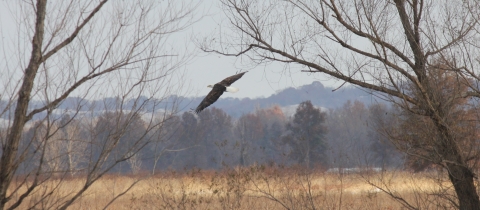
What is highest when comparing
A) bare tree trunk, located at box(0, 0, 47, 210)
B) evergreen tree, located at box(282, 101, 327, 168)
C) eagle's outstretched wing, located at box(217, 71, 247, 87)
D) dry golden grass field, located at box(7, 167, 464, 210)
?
evergreen tree, located at box(282, 101, 327, 168)

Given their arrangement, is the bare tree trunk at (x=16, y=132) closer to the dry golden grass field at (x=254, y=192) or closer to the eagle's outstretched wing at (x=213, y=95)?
the dry golden grass field at (x=254, y=192)

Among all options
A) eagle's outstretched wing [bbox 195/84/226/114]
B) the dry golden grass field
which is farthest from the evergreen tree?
eagle's outstretched wing [bbox 195/84/226/114]

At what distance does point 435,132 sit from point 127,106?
3633 millimetres

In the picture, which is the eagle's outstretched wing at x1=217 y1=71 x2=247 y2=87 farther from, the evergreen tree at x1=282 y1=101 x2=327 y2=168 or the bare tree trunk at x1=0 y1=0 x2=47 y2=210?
the evergreen tree at x1=282 y1=101 x2=327 y2=168

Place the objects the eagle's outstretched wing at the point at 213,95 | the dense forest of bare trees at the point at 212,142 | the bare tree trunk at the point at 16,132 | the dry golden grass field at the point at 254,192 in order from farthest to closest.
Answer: the eagle's outstretched wing at the point at 213,95 < the dry golden grass field at the point at 254,192 < the dense forest of bare trees at the point at 212,142 < the bare tree trunk at the point at 16,132

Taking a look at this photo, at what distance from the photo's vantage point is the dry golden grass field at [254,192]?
23.8ft

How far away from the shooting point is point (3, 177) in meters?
3.86

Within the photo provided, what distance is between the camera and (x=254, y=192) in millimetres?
12859

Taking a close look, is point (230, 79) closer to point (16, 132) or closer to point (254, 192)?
point (16, 132)

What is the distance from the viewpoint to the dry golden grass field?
23.8ft

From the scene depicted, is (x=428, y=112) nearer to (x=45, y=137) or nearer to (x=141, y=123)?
(x=141, y=123)

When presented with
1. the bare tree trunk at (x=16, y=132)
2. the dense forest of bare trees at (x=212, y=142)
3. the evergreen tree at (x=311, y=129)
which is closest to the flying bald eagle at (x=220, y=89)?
the dense forest of bare trees at (x=212, y=142)

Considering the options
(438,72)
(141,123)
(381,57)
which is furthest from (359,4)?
(141,123)

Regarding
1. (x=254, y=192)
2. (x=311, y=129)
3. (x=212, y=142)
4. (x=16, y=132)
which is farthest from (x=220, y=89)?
(x=212, y=142)
